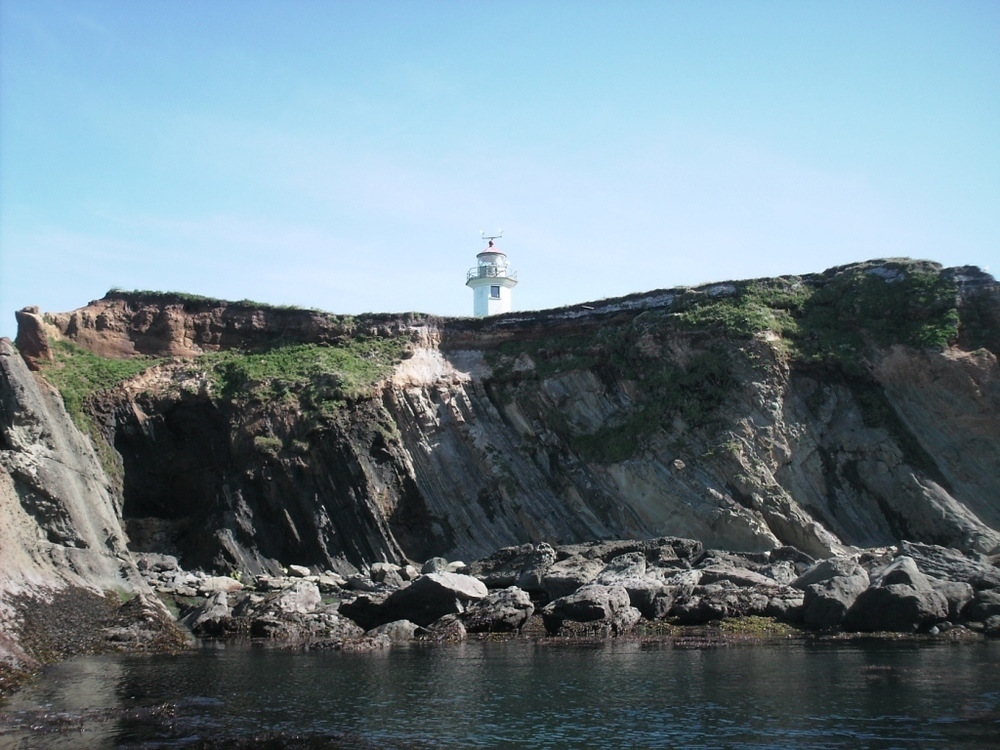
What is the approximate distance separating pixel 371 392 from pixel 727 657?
2266 centimetres

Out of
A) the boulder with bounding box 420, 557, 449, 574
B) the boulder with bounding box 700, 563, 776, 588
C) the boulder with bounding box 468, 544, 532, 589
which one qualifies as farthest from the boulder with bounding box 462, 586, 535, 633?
the boulder with bounding box 420, 557, 449, 574

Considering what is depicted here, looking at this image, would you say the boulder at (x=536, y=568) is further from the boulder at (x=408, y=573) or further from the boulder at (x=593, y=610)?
the boulder at (x=408, y=573)

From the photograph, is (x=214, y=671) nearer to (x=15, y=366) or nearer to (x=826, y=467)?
(x=15, y=366)

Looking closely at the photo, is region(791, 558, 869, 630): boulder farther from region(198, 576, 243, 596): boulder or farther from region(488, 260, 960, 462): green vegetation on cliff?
region(198, 576, 243, 596): boulder

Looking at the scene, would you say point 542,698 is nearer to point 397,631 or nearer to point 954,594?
point 397,631

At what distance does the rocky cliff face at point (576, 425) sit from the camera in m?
34.7

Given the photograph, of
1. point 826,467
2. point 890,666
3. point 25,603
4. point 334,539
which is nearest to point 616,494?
point 826,467

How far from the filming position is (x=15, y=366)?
27.0m

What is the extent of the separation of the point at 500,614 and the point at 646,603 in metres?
3.80

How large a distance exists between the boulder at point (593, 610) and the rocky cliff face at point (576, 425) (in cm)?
1018

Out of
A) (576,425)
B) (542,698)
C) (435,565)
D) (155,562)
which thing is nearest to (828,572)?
(542,698)

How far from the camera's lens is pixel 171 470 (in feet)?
123

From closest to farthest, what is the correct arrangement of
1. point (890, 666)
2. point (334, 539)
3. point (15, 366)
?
point (890, 666) < point (15, 366) < point (334, 539)

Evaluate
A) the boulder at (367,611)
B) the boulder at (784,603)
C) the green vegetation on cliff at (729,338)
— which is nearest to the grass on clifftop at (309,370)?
the green vegetation on cliff at (729,338)
